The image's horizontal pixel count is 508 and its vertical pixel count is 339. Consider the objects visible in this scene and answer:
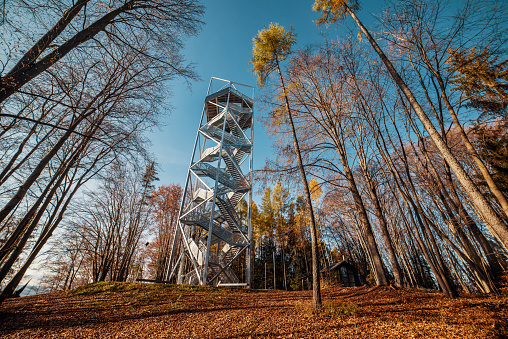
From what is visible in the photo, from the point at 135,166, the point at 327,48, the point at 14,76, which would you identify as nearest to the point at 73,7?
the point at 14,76

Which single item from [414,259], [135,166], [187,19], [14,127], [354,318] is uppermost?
[187,19]

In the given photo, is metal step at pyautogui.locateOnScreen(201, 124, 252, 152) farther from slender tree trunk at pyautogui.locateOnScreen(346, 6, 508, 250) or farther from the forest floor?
slender tree trunk at pyautogui.locateOnScreen(346, 6, 508, 250)

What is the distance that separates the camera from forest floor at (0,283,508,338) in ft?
12.4

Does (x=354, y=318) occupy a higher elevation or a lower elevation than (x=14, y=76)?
lower

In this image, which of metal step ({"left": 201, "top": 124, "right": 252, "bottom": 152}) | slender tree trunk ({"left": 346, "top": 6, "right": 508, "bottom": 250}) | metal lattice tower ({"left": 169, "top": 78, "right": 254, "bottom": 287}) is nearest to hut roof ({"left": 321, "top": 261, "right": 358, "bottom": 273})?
metal lattice tower ({"left": 169, "top": 78, "right": 254, "bottom": 287})

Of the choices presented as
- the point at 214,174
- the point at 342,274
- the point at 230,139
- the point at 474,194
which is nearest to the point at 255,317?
the point at 474,194

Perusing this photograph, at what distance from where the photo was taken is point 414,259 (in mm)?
22828

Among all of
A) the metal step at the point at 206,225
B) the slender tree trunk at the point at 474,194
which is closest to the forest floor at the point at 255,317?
the slender tree trunk at the point at 474,194

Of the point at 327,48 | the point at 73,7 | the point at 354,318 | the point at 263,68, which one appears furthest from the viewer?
the point at 263,68

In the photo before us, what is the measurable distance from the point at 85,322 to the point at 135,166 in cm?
461

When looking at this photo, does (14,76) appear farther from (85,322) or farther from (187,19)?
(85,322)

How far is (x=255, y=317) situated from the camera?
214 inches

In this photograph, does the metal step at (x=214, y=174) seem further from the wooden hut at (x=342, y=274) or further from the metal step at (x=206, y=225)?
the wooden hut at (x=342, y=274)

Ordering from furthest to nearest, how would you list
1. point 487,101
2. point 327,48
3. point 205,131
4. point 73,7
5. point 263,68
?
point 205,131
point 263,68
point 327,48
point 487,101
point 73,7
